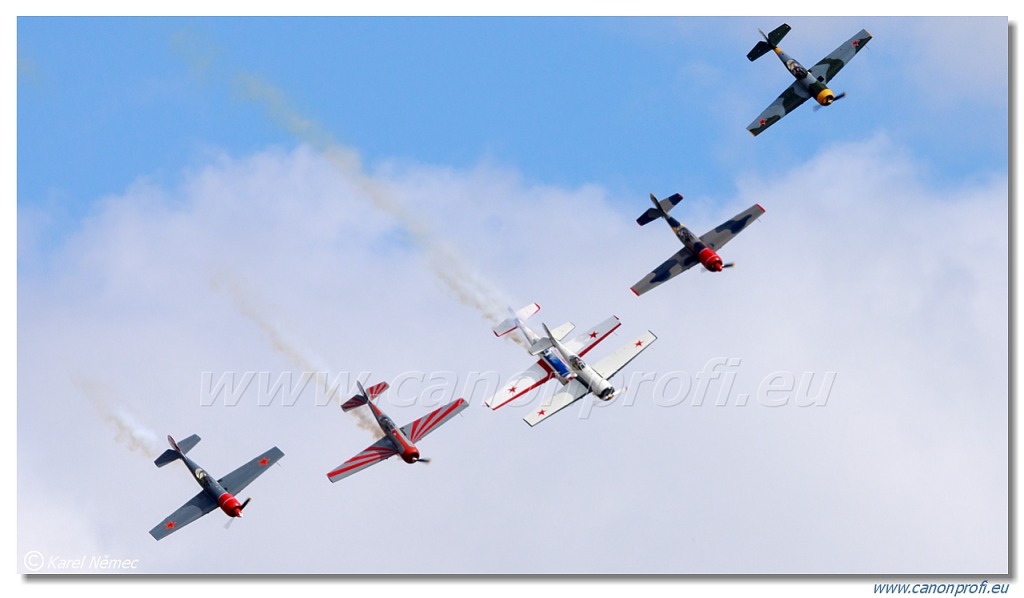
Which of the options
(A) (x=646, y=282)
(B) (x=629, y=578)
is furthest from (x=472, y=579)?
(A) (x=646, y=282)

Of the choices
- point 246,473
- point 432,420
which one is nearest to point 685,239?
point 432,420

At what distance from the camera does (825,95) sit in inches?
4218

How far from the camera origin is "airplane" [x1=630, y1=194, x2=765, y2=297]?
357ft

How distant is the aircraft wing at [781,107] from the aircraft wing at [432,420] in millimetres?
29593

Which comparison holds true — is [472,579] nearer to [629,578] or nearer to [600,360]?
[629,578]

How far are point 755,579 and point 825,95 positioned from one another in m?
37.8

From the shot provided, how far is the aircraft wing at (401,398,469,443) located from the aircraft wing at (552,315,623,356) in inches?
359

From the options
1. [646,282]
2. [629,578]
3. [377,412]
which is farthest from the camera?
[646,282]

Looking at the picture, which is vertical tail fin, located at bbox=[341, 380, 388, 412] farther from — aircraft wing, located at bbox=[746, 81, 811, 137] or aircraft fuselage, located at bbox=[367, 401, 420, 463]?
aircraft wing, located at bbox=[746, 81, 811, 137]

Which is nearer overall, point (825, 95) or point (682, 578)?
point (682, 578)

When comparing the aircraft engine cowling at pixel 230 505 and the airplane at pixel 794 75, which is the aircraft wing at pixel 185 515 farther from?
the airplane at pixel 794 75

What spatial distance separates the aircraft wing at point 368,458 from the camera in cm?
10038
